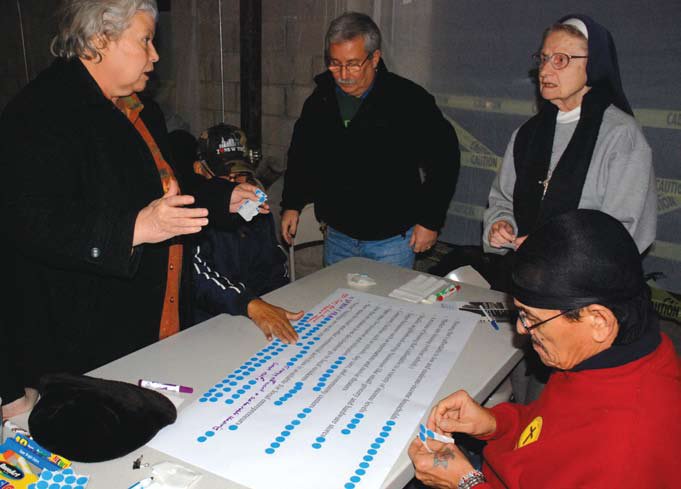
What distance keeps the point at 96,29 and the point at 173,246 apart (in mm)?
645

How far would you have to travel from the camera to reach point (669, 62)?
2.66m

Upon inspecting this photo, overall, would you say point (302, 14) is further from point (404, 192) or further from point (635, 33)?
point (635, 33)

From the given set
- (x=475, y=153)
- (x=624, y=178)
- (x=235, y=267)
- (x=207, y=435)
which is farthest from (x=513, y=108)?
(x=207, y=435)

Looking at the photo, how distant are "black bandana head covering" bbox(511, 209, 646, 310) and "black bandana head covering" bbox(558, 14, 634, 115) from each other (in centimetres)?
104

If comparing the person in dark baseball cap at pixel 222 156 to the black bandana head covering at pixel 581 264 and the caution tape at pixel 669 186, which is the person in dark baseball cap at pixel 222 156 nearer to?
the black bandana head covering at pixel 581 264

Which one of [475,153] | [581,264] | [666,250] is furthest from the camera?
[475,153]

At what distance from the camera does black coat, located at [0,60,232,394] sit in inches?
54.9

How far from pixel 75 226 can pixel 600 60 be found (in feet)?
5.69

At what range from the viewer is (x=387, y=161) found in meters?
2.70

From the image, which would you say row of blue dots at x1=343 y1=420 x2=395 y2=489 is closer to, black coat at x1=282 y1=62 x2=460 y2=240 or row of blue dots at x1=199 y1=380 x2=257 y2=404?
row of blue dots at x1=199 y1=380 x2=257 y2=404

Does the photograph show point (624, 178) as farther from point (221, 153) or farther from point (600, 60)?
point (221, 153)

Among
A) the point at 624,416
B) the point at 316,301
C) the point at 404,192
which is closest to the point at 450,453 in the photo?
the point at 624,416

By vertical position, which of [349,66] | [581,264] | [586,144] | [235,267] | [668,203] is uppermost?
[349,66]

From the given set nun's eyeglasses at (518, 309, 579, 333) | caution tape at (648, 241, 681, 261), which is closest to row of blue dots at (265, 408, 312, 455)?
nun's eyeglasses at (518, 309, 579, 333)
